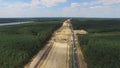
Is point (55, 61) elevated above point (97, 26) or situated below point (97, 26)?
above

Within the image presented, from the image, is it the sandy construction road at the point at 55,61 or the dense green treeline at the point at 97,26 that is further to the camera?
the dense green treeline at the point at 97,26

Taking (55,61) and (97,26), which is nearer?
(55,61)

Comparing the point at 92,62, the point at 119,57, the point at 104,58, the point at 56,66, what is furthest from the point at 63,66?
the point at 119,57

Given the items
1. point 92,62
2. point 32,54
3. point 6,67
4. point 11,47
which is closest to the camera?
point 6,67

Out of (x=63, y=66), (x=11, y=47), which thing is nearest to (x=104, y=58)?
(x=63, y=66)

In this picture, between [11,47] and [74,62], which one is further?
[11,47]

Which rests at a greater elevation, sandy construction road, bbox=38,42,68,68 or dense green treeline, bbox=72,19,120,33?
sandy construction road, bbox=38,42,68,68

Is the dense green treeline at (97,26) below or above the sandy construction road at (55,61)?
below

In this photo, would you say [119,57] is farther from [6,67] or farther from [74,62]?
[6,67]

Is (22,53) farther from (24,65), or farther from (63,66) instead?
(63,66)

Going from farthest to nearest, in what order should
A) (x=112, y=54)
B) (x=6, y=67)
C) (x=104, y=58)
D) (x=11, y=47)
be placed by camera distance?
(x=11, y=47) < (x=112, y=54) < (x=104, y=58) < (x=6, y=67)

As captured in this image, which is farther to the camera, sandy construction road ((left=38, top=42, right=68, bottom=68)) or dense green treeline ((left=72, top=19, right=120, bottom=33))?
dense green treeline ((left=72, top=19, right=120, bottom=33))
